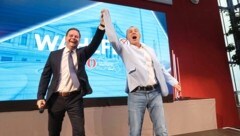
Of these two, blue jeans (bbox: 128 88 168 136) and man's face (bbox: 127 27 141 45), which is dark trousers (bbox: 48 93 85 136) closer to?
blue jeans (bbox: 128 88 168 136)

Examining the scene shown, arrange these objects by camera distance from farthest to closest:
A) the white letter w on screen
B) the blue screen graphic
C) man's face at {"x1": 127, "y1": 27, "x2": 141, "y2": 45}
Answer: the white letter w on screen, the blue screen graphic, man's face at {"x1": 127, "y1": 27, "x2": 141, "y2": 45}

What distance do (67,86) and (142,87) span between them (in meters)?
0.56

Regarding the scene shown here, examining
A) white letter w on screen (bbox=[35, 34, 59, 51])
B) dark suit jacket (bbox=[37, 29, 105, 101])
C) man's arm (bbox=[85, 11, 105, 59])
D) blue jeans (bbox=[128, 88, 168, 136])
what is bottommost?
blue jeans (bbox=[128, 88, 168, 136])

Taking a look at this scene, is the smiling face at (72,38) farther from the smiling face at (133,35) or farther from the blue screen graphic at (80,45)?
the blue screen graphic at (80,45)

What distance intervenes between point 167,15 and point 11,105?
2665 mm

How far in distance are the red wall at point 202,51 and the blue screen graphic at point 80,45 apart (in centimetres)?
50

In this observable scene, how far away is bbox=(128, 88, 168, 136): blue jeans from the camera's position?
1.91 meters

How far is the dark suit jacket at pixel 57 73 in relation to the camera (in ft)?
5.73

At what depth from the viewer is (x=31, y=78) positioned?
2.56m

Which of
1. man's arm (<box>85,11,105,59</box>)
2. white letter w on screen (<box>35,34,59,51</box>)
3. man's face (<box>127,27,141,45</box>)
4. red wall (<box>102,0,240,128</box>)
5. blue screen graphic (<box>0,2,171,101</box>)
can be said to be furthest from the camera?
red wall (<box>102,0,240,128</box>)

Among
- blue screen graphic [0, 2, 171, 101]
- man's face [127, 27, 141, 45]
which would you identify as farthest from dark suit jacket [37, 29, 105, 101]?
blue screen graphic [0, 2, 171, 101]

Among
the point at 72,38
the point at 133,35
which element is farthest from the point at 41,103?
the point at 133,35

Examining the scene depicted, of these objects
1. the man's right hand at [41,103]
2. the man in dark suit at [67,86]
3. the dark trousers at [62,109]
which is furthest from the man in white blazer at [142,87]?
the man's right hand at [41,103]

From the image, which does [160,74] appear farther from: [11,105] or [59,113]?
[11,105]
